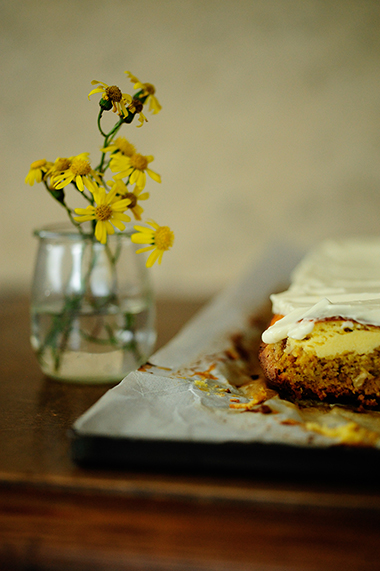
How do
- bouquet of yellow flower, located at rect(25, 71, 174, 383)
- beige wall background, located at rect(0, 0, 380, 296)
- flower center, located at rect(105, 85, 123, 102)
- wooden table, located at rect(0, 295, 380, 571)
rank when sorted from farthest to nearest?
beige wall background, located at rect(0, 0, 380, 296) < bouquet of yellow flower, located at rect(25, 71, 174, 383) < flower center, located at rect(105, 85, 123, 102) < wooden table, located at rect(0, 295, 380, 571)

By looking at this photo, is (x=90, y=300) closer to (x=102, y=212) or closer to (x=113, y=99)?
(x=102, y=212)

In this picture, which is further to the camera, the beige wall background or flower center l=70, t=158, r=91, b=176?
the beige wall background

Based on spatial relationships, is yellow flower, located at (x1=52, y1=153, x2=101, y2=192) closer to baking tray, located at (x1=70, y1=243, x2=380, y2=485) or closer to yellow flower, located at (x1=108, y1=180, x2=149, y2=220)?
yellow flower, located at (x1=108, y1=180, x2=149, y2=220)

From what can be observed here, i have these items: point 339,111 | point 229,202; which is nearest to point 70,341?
point 229,202

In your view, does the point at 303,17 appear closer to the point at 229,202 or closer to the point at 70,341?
the point at 229,202

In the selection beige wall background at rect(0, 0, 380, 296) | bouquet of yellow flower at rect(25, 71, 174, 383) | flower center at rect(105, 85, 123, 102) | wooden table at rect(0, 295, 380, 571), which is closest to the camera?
wooden table at rect(0, 295, 380, 571)

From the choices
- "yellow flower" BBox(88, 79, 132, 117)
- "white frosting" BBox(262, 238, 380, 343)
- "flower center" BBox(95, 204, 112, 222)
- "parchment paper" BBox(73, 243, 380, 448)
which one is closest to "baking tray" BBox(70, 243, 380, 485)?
"parchment paper" BBox(73, 243, 380, 448)

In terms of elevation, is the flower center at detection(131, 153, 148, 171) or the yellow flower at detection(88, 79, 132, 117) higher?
the yellow flower at detection(88, 79, 132, 117)
